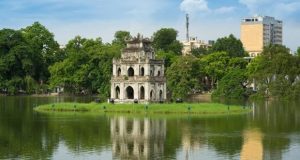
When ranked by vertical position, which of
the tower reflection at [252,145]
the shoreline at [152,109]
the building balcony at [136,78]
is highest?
the building balcony at [136,78]

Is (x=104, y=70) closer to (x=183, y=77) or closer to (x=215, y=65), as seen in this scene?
(x=183, y=77)

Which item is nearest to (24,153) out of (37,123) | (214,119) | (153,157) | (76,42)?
(153,157)

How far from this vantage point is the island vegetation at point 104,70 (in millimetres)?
105562

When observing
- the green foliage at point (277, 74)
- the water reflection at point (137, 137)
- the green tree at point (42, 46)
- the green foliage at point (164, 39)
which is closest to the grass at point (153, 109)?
the water reflection at point (137, 137)

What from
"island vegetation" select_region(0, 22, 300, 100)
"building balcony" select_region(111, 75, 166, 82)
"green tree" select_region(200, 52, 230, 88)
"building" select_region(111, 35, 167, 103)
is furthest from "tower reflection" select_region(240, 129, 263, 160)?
"green tree" select_region(200, 52, 230, 88)

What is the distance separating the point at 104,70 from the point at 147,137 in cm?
6609

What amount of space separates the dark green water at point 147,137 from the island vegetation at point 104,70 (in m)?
40.6

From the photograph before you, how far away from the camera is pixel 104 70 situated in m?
112

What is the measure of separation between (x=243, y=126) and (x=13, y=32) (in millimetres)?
76472

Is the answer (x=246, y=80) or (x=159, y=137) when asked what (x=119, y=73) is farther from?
(x=246, y=80)

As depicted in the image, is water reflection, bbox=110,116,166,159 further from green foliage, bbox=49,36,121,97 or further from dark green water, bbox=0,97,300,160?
green foliage, bbox=49,36,121,97

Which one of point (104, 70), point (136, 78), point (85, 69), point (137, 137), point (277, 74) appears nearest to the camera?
point (137, 137)

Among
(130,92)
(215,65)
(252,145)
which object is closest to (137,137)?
(252,145)

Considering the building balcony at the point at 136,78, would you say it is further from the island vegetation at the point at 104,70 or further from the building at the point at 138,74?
the island vegetation at the point at 104,70
